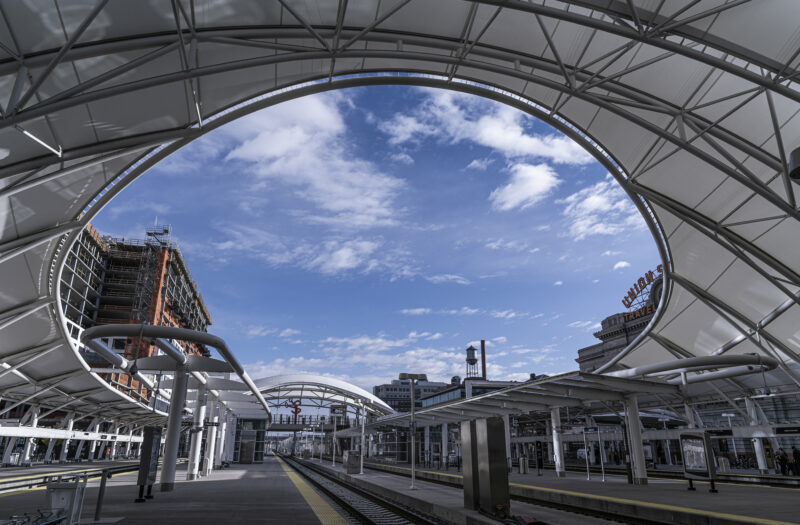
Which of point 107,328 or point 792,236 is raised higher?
point 792,236

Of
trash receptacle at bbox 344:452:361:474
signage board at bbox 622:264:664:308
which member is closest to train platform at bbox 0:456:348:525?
trash receptacle at bbox 344:452:361:474

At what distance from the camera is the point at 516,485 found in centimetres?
2412

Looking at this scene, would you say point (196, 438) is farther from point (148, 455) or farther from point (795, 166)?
point (795, 166)

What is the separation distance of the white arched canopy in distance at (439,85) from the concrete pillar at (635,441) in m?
8.21

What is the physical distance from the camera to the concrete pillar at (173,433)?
69.1 feet

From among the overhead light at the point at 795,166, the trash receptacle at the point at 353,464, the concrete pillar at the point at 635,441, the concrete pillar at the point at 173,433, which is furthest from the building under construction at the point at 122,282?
the overhead light at the point at 795,166

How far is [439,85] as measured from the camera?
1936 cm

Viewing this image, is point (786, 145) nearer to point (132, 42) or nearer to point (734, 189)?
point (734, 189)

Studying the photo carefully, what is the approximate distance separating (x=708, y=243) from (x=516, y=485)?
15811mm

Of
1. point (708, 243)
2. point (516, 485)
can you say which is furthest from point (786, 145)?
point (516, 485)

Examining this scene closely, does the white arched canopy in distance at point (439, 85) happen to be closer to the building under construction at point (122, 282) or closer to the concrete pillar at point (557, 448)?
the concrete pillar at point (557, 448)

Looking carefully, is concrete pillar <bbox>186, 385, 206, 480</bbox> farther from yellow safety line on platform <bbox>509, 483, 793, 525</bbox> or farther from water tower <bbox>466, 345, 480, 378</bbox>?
water tower <bbox>466, 345, 480, 378</bbox>

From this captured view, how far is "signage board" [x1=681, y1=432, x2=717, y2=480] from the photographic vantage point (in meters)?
19.7

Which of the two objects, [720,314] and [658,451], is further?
[658,451]
